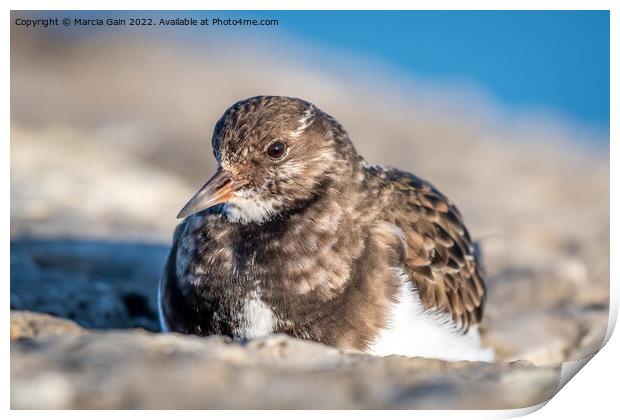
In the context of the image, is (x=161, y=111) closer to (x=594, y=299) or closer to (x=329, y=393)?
(x=594, y=299)

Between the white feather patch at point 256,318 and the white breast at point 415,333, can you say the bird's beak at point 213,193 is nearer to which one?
the white feather patch at point 256,318

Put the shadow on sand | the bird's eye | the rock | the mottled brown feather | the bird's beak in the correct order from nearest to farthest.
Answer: the rock → the bird's beak → the bird's eye → the mottled brown feather → the shadow on sand

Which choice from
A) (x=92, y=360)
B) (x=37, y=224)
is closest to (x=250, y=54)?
(x=37, y=224)

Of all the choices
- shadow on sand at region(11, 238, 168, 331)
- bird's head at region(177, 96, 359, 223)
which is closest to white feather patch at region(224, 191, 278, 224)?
bird's head at region(177, 96, 359, 223)

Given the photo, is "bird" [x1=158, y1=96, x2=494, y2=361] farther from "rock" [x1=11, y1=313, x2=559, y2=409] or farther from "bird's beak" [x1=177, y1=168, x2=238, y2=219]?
"rock" [x1=11, y1=313, x2=559, y2=409]

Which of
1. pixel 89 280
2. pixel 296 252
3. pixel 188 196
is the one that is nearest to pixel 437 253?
pixel 296 252

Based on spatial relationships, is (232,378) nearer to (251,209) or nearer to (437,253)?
(251,209)

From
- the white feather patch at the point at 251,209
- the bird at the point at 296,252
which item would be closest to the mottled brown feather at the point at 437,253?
the bird at the point at 296,252
